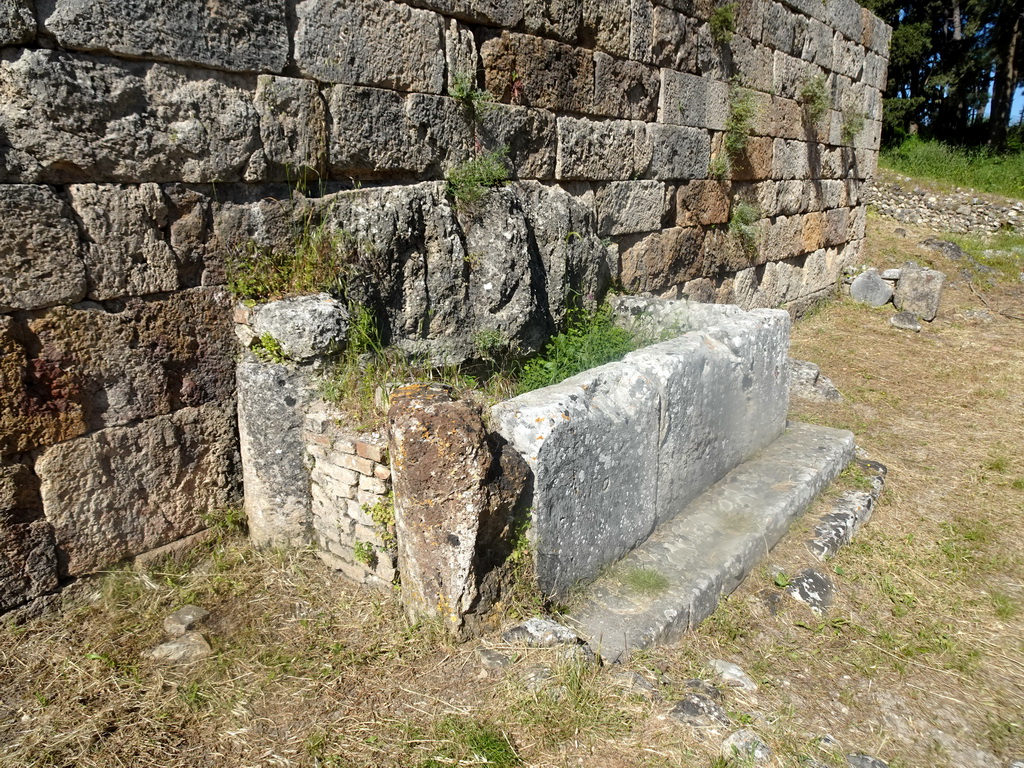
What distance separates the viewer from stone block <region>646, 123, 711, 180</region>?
5.51 meters

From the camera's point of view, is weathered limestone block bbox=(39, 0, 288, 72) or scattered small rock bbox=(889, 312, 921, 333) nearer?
weathered limestone block bbox=(39, 0, 288, 72)

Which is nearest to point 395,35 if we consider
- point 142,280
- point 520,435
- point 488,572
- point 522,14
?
point 522,14

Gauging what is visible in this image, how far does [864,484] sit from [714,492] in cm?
116

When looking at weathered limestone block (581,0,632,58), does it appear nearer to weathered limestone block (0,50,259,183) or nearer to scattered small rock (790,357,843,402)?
weathered limestone block (0,50,259,183)

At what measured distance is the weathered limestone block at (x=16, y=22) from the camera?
233 cm

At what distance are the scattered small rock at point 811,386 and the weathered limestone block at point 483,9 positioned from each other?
11.1ft

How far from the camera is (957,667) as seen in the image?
113 inches

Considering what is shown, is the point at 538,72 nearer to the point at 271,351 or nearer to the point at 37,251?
the point at 271,351

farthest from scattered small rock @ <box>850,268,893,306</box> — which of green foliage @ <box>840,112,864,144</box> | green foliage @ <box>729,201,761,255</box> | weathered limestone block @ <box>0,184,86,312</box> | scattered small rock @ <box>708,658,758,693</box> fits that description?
weathered limestone block @ <box>0,184,86,312</box>

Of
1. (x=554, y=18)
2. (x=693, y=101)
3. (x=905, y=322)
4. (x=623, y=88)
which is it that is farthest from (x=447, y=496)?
(x=905, y=322)

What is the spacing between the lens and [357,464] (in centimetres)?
277

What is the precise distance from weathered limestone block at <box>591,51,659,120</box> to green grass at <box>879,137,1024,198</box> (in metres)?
11.6

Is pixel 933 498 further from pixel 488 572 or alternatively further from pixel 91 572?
pixel 91 572

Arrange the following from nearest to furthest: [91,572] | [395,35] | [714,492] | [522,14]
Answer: [91,572] < [395,35] < [714,492] < [522,14]
